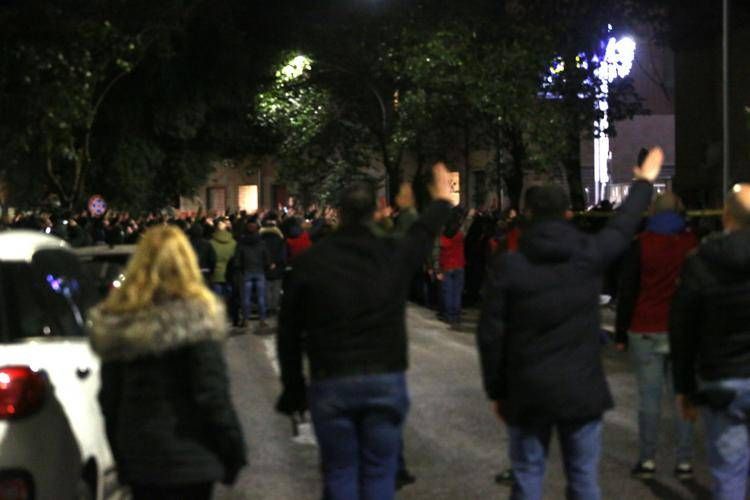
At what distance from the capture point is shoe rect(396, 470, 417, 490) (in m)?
9.27

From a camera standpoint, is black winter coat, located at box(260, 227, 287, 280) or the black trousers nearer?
the black trousers

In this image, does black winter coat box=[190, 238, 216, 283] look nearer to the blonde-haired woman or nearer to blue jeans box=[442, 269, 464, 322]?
blue jeans box=[442, 269, 464, 322]

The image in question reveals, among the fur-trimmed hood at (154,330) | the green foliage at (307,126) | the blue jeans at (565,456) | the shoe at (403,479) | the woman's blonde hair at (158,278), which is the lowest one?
the shoe at (403,479)

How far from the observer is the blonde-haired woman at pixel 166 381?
5516mm

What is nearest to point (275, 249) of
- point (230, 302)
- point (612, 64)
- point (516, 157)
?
point (230, 302)

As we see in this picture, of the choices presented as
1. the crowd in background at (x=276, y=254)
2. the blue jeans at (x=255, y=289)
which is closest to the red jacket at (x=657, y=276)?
the crowd in background at (x=276, y=254)

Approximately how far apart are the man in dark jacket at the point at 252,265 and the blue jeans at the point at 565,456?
16.0 meters

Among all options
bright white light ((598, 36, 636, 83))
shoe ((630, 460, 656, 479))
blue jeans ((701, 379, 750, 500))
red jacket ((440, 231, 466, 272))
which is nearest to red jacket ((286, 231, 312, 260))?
red jacket ((440, 231, 466, 272))

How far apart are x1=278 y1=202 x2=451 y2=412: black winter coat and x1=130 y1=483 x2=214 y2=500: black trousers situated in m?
0.78

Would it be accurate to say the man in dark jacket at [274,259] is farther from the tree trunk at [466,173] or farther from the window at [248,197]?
the window at [248,197]

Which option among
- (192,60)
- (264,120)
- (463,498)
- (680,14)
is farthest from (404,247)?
(264,120)

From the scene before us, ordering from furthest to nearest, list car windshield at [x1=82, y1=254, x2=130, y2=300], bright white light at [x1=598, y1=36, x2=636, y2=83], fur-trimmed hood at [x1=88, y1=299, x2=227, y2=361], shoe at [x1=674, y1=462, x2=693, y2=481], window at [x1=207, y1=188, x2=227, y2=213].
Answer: window at [x1=207, y1=188, x2=227, y2=213] → bright white light at [x1=598, y1=36, x2=636, y2=83] → shoe at [x1=674, y1=462, x2=693, y2=481] → car windshield at [x1=82, y1=254, x2=130, y2=300] → fur-trimmed hood at [x1=88, y1=299, x2=227, y2=361]

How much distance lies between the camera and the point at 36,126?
33.3m

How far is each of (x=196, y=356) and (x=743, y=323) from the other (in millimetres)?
2472
